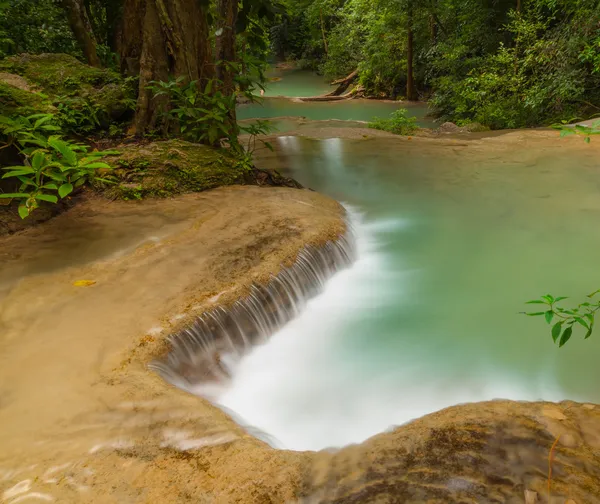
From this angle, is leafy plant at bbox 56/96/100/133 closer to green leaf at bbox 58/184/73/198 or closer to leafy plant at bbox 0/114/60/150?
leafy plant at bbox 0/114/60/150

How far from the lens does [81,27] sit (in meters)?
7.93

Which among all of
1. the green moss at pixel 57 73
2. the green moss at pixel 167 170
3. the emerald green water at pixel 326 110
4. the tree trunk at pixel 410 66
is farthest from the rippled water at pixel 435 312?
the tree trunk at pixel 410 66

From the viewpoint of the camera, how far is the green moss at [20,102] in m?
4.97

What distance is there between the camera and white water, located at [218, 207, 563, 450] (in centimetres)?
325

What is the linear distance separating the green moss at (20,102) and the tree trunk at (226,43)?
7.46ft

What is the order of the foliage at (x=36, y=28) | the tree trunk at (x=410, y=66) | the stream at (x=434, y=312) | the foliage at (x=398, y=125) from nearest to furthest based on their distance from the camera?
the stream at (x=434, y=312) → the foliage at (x=36, y=28) → the foliage at (x=398, y=125) → the tree trunk at (x=410, y=66)

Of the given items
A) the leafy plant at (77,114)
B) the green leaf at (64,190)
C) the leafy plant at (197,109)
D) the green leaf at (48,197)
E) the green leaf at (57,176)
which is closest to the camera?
the green leaf at (48,197)

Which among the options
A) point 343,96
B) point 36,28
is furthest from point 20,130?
point 343,96

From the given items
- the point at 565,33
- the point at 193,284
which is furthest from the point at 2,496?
the point at 565,33

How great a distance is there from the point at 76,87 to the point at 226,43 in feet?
7.09

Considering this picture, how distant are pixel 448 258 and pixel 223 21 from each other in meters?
4.55

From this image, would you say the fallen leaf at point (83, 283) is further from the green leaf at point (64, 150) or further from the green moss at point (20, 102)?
the green moss at point (20, 102)

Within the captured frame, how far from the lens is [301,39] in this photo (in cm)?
3444

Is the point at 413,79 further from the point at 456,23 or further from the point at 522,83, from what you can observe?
the point at 522,83
